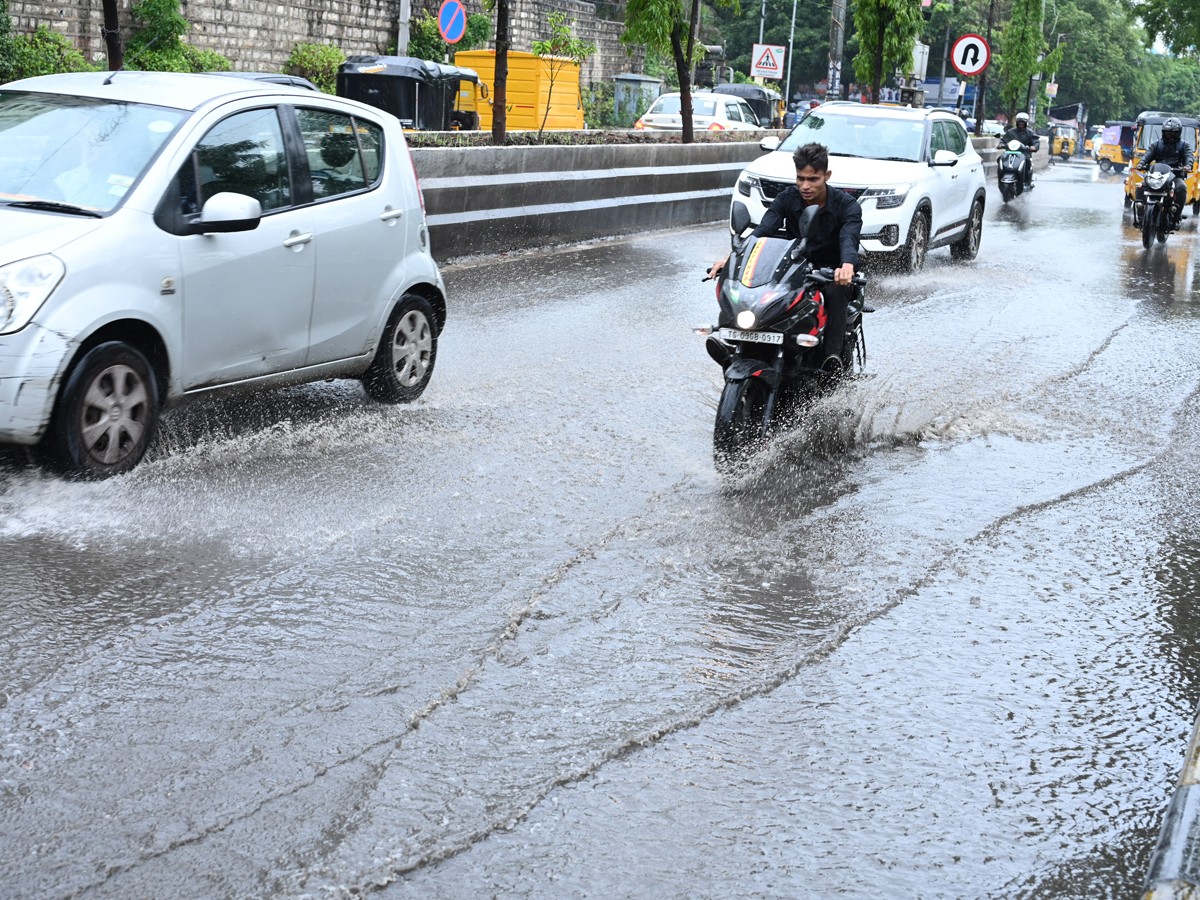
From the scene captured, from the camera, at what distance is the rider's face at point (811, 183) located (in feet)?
26.9

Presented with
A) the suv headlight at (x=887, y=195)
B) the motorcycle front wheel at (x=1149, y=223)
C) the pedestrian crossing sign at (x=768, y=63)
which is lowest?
the motorcycle front wheel at (x=1149, y=223)

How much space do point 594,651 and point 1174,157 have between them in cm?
2110

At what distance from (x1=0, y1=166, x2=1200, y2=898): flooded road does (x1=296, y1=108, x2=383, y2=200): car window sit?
123cm

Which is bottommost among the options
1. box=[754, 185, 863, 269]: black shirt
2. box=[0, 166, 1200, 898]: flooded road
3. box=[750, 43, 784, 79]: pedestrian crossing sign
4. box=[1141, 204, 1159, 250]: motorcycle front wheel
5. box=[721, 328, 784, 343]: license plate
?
box=[0, 166, 1200, 898]: flooded road

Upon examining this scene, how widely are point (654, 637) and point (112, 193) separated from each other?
333cm

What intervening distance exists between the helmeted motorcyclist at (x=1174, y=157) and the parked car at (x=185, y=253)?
1694cm

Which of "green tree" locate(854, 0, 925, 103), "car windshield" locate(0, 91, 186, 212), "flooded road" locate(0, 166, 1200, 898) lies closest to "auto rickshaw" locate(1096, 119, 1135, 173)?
"green tree" locate(854, 0, 925, 103)

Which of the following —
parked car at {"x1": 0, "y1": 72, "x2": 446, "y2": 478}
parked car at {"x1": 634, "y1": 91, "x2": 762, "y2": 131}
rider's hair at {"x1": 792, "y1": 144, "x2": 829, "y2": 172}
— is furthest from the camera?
parked car at {"x1": 634, "y1": 91, "x2": 762, "y2": 131}

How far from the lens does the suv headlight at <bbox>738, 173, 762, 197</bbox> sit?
16.8 metres

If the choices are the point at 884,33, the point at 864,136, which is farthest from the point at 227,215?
the point at 884,33

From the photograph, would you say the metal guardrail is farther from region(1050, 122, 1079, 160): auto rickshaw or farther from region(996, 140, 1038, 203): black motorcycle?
region(1050, 122, 1079, 160): auto rickshaw

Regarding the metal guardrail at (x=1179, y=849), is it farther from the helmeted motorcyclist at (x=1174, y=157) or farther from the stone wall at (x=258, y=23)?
the stone wall at (x=258, y=23)

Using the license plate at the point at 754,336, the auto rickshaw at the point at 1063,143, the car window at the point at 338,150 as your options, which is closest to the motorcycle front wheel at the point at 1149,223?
the license plate at the point at 754,336

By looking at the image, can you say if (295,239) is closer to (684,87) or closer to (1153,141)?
(684,87)
